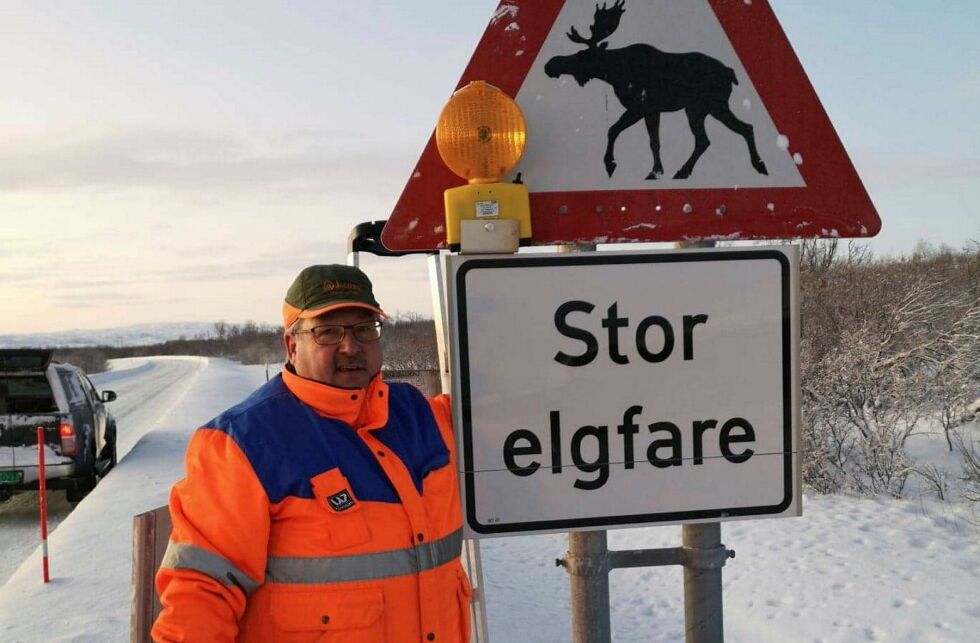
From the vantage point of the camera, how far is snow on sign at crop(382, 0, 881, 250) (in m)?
1.55

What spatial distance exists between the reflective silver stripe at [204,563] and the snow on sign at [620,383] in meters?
0.52

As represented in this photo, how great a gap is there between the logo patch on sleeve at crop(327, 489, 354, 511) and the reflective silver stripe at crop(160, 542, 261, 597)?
23 centimetres

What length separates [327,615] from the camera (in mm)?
1592

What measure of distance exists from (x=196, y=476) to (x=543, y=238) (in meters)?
0.91

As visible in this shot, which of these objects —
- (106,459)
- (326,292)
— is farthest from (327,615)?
(106,459)

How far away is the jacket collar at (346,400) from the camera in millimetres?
1769

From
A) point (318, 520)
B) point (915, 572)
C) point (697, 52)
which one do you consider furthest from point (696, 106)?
point (915, 572)

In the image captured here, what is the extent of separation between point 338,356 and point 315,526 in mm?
453

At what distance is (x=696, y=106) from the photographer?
1.56 m

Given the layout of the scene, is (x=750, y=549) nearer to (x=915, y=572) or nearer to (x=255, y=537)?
(x=915, y=572)

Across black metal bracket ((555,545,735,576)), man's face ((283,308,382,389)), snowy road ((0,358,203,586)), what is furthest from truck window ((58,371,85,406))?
black metal bracket ((555,545,735,576))

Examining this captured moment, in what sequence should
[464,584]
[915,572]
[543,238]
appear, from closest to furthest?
[543,238] < [464,584] < [915,572]

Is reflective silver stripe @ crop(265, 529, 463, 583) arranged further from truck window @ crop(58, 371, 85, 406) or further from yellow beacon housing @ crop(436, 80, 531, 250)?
truck window @ crop(58, 371, 85, 406)

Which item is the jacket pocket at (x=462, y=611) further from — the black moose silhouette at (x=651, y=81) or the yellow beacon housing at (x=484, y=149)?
the black moose silhouette at (x=651, y=81)
